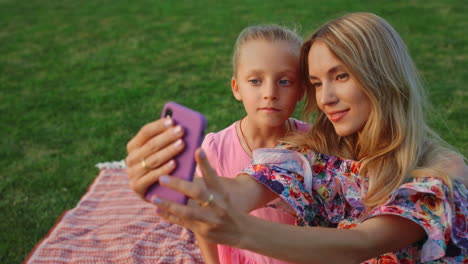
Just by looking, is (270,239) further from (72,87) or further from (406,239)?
(72,87)

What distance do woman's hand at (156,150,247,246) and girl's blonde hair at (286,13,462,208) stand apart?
0.85 m

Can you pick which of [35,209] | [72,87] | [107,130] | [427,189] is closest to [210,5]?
[72,87]

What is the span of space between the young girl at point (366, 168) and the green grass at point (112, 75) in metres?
1.56

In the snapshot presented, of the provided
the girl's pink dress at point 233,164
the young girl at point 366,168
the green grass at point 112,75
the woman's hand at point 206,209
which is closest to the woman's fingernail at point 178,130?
the woman's hand at point 206,209

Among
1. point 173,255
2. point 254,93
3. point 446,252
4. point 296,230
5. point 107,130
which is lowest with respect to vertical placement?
point 173,255

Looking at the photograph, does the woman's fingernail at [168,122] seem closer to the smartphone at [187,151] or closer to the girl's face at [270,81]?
the smartphone at [187,151]

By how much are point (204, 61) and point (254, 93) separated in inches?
208

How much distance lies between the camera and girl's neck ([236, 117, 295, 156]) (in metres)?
2.70

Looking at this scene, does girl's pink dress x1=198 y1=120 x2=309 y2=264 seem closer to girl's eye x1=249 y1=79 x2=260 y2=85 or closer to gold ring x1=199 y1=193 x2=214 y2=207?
girl's eye x1=249 y1=79 x2=260 y2=85

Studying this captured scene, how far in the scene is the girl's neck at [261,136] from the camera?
270 cm

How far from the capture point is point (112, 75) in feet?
24.1

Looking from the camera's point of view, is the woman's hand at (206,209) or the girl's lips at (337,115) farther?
the girl's lips at (337,115)

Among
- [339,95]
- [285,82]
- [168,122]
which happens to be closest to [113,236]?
[285,82]

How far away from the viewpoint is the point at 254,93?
101 inches
